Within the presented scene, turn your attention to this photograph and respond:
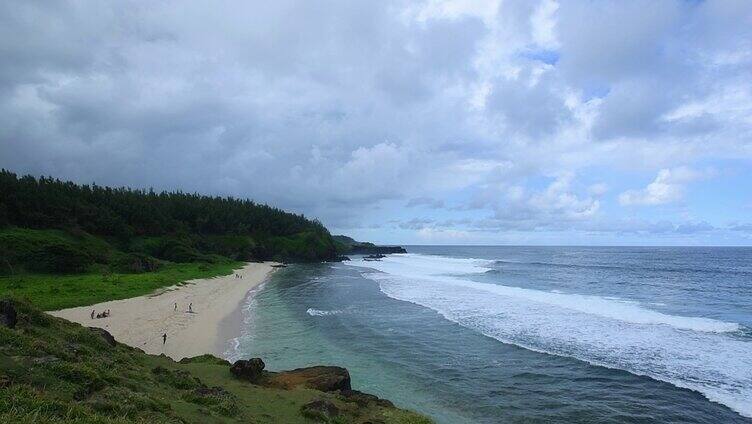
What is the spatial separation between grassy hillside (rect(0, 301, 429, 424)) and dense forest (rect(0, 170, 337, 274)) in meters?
41.9

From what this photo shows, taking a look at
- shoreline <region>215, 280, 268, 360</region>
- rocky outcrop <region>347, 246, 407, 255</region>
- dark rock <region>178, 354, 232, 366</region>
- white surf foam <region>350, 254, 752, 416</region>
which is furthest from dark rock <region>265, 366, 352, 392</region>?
rocky outcrop <region>347, 246, 407, 255</region>

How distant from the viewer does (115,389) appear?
10195mm

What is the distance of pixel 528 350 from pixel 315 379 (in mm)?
14207

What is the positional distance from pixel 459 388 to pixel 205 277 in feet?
156

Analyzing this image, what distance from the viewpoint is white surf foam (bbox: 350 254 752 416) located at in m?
19.9

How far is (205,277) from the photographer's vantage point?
58062 mm

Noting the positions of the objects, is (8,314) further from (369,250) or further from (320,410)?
(369,250)

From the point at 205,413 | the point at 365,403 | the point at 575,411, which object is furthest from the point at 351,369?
the point at 205,413

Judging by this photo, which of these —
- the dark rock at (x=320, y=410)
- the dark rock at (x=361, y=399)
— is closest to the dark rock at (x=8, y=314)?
the dark rock at (x=320, y=410)

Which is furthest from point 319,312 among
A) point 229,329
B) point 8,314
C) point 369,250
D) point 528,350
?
point 369,250

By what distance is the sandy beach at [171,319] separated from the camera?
80.4 ft

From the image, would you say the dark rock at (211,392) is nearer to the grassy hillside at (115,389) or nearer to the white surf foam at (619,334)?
the grassy hillside at (115,389)

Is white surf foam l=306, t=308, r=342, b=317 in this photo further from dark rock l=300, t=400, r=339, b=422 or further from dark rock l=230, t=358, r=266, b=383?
dark rock l=300, t=400, r=339, b=422

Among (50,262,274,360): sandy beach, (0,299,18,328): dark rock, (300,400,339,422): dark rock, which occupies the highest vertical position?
(0,299,18,328): dark rock
